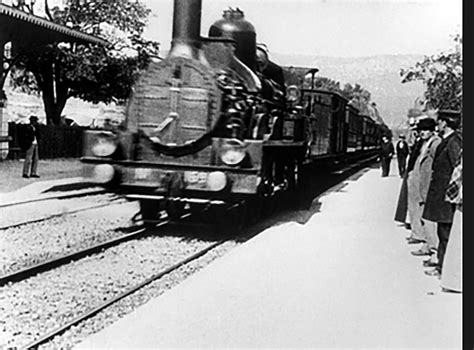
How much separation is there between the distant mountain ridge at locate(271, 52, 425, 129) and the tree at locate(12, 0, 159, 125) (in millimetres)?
813

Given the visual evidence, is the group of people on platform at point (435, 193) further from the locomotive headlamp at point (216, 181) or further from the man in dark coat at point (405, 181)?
the locomotive headlamp at point (216, 181)

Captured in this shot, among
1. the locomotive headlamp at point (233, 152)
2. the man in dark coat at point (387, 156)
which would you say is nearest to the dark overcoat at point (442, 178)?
the man in dark coat at point (387, 156)

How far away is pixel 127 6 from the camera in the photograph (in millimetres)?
3543

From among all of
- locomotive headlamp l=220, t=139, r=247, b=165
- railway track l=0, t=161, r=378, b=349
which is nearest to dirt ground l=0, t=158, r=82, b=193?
railway track l=0, t=161, r=378, b=349

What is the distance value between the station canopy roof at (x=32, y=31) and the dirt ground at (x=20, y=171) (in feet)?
2.55

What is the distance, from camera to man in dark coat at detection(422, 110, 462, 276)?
3430mm

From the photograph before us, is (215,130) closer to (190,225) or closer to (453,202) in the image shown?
(190,225)

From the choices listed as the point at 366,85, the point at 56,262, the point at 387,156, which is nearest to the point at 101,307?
the point at 56,262

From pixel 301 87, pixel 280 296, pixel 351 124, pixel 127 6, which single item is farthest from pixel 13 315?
pixel 351 124

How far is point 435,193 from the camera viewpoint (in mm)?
3533

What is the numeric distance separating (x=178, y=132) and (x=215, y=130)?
0.26m

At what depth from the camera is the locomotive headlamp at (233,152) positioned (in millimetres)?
4801

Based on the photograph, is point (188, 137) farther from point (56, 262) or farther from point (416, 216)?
point (416, 216)

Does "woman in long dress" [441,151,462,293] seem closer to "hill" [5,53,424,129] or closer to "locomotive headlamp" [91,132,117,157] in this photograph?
"hill" [5,53,424,129]
